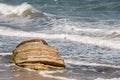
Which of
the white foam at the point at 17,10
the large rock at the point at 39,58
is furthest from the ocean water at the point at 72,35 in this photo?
the large rock at the point at 39,58

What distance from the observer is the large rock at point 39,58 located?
848 cm

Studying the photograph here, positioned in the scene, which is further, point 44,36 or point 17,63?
point 44,36

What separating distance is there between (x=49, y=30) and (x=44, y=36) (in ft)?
4.47

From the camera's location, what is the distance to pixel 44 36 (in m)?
14.0

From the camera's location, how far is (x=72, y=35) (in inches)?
549

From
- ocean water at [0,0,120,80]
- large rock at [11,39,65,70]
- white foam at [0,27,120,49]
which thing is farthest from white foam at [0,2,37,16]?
large rock at [11,39,65,70]

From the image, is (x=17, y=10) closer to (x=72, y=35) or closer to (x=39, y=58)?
(x=72, y=35)

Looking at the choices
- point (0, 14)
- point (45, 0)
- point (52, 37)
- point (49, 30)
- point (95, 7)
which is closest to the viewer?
point (52, 37)

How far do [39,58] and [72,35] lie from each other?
18.3 feet

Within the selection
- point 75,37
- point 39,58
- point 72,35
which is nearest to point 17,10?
point 72,35

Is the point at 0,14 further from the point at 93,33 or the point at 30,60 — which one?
the point at 30,60

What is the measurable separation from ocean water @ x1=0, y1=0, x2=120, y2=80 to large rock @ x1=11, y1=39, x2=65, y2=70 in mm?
183

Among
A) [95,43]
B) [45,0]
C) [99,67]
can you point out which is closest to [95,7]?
[45,0]

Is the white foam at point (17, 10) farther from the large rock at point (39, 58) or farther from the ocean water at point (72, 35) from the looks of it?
the large rock at point (39, 58)
